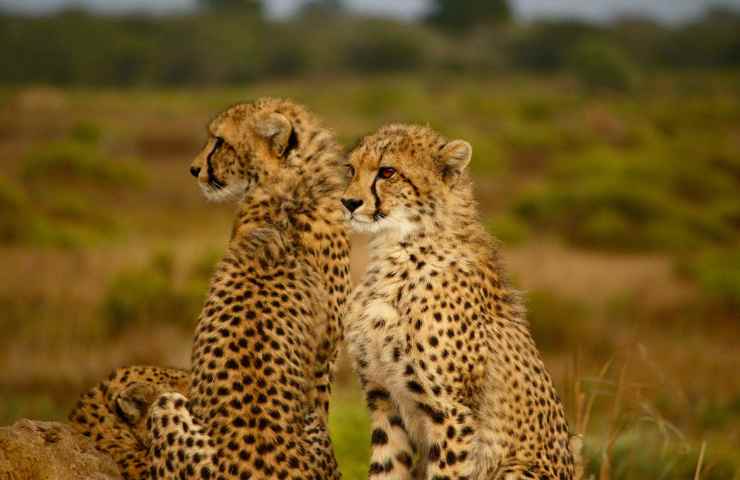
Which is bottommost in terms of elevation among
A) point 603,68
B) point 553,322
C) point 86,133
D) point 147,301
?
point 553,322

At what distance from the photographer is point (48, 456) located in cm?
318

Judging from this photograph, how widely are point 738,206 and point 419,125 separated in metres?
20.5

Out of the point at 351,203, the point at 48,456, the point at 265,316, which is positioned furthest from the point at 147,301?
the point at 351,203

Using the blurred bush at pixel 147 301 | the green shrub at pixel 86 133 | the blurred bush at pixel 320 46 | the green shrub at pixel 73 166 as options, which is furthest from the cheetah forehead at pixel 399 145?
the blurred bush at pixel 320 46

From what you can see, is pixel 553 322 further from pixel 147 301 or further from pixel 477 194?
pixel 477 194

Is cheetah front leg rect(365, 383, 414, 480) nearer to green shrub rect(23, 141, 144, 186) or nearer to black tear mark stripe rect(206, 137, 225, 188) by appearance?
black tear mark stripe rect(206, 137, 225, 188)

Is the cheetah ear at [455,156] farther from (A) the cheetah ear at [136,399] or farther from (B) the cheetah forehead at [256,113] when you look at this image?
(A) the cheetah ear at [136,399]

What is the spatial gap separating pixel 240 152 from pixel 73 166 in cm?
2080

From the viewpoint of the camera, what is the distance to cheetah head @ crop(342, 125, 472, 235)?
10.5 feet

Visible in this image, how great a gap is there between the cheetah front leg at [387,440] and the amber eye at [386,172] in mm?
665

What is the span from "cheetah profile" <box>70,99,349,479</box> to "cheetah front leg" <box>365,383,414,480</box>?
151 mm

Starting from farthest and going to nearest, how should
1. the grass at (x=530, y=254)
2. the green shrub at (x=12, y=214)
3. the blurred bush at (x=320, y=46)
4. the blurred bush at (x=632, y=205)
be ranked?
the blurred bush at (x=320, y=46) < the blurred bush at (x=632, y=205) < the green shrub at (x=12, y=214) < the grass at (x=530, y=254)

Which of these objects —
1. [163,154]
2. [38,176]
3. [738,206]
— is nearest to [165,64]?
[163,154]

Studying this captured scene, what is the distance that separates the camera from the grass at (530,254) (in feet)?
21.4
